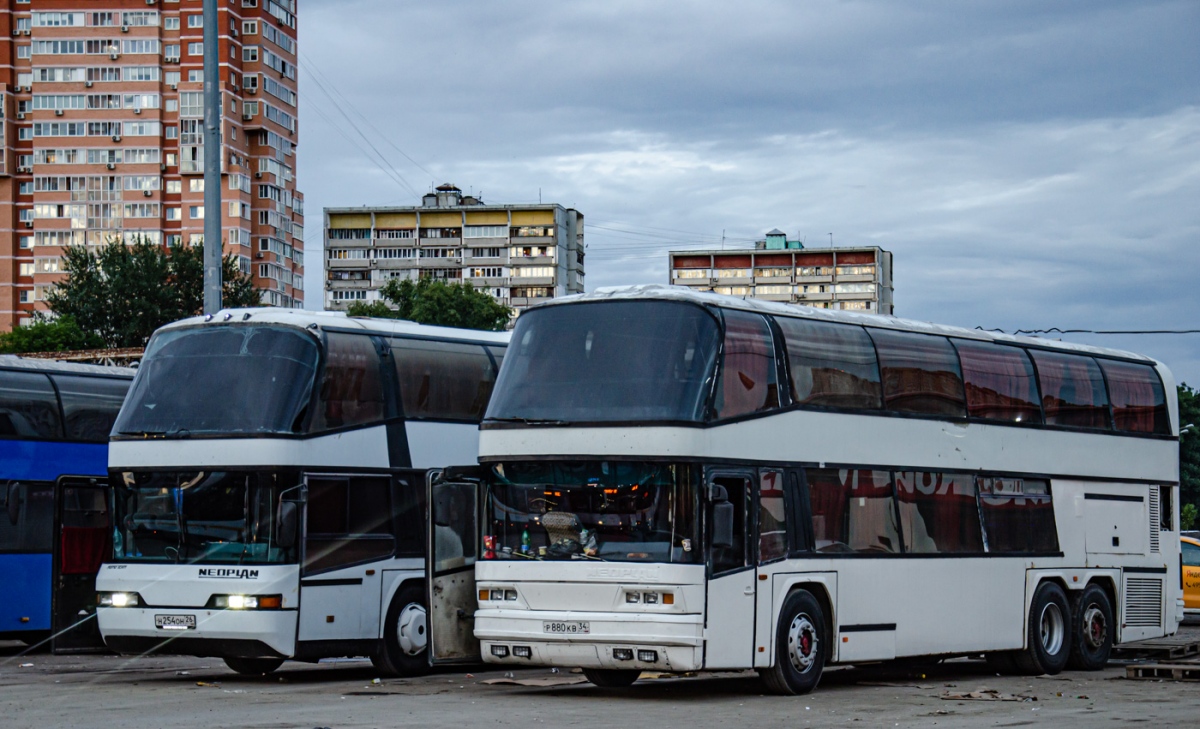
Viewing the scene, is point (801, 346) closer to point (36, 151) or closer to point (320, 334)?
point (320, 334)

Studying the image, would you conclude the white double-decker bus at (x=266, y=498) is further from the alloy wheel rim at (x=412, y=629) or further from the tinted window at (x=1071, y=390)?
the tinted window at (x=1071, y=390)

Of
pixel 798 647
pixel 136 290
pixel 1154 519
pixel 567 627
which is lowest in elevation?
pixel 798 647

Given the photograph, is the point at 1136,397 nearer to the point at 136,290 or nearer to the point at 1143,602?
the point at 1143,602

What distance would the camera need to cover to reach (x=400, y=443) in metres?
18.9

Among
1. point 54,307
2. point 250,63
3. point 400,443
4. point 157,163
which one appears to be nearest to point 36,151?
point 157,163

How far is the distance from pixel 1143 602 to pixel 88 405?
47.3ft

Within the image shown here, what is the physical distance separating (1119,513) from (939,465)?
14.4ft

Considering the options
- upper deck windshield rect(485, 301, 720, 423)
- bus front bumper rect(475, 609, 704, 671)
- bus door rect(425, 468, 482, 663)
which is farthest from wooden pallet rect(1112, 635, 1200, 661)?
bus door rect(425, 468, 482, 663)

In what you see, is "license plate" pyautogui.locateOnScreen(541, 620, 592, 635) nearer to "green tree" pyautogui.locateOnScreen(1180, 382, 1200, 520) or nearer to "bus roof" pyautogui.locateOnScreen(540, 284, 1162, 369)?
"bus roof" pyautogui.locateOnScreen(540, 284, 1162, 369)

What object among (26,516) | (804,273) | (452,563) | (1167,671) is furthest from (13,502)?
(804,273)

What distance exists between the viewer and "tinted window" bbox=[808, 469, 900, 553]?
16.8 m

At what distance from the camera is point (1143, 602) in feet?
72.7

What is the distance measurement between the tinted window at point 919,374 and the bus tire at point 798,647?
264 centimetres

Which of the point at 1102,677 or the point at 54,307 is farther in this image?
the point at 54,307
